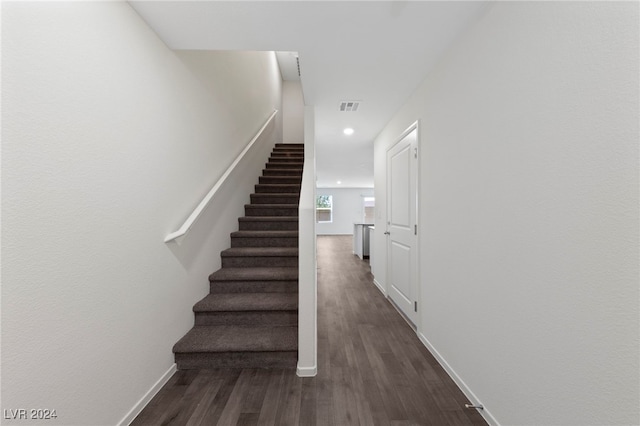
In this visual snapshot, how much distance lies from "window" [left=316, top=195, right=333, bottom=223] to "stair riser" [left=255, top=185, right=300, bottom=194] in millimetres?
8568

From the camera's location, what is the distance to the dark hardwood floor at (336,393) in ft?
5.06

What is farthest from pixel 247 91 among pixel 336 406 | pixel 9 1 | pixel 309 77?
pixel 336 406

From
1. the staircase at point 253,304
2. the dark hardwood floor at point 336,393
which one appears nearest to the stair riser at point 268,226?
the staircase at point 253,304

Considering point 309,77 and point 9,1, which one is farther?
point 309,77

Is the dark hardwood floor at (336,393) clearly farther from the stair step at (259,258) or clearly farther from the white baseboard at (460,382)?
the stair step at (259,258)

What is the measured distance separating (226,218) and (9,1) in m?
2.17

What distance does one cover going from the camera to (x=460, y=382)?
178cm

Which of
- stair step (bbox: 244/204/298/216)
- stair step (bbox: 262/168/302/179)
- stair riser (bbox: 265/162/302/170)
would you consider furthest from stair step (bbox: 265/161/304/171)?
stair step (bbox: 244/204/298/216)

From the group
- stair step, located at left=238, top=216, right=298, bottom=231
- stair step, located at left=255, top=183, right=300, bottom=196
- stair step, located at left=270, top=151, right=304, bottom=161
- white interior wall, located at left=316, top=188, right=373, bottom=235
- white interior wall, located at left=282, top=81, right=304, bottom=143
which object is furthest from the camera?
white interior wall, located at left=316, top=188, right=373, bottom=235

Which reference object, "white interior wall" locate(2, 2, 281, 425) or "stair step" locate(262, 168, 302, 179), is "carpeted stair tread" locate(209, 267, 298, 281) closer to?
"white interior wall" locate(2, 2, 281, 425)

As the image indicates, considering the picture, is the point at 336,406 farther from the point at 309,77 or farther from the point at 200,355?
the point at 309,77

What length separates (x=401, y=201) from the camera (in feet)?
10.0

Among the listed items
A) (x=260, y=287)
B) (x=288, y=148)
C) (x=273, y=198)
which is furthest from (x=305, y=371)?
(x=288, y=148)

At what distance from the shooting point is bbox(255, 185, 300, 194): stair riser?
4184mm
